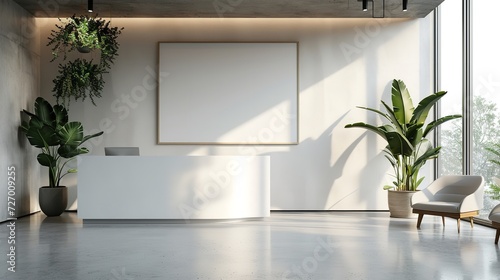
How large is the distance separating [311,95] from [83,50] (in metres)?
3.68

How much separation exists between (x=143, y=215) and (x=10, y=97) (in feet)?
8.99

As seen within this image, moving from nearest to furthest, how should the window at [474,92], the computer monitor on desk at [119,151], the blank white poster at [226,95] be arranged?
the window at [474,92], the computer monitor on desk at [119,151], the blank white poster at [226,95]

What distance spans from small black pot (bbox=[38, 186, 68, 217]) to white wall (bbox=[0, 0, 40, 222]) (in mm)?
317

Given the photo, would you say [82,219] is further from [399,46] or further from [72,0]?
[399,46]

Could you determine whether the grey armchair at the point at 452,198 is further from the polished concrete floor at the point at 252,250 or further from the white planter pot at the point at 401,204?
the white planter pot at the point at 401,204

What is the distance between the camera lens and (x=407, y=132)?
293 inches

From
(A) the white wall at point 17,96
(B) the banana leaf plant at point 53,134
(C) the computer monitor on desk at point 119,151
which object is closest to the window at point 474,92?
(C) the computer monitor on desk at point 119,151

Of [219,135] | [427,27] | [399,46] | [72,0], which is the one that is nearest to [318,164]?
[219,135]

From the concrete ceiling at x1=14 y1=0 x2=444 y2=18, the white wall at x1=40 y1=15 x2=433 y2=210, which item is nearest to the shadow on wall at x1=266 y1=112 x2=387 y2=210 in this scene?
the white wall at x1=40 y1=15 x2=433 y2=210

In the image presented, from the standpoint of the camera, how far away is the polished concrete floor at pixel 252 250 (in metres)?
3.85

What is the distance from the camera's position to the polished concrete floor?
3.85 metres

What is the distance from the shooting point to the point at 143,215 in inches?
261

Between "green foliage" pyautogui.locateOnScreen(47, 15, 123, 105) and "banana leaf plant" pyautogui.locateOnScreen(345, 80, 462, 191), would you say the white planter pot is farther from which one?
"green foliage" pyautogui.locateOnScreen(47, 15, 123, 105)

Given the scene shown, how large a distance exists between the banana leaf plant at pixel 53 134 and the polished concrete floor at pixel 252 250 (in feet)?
3.58
